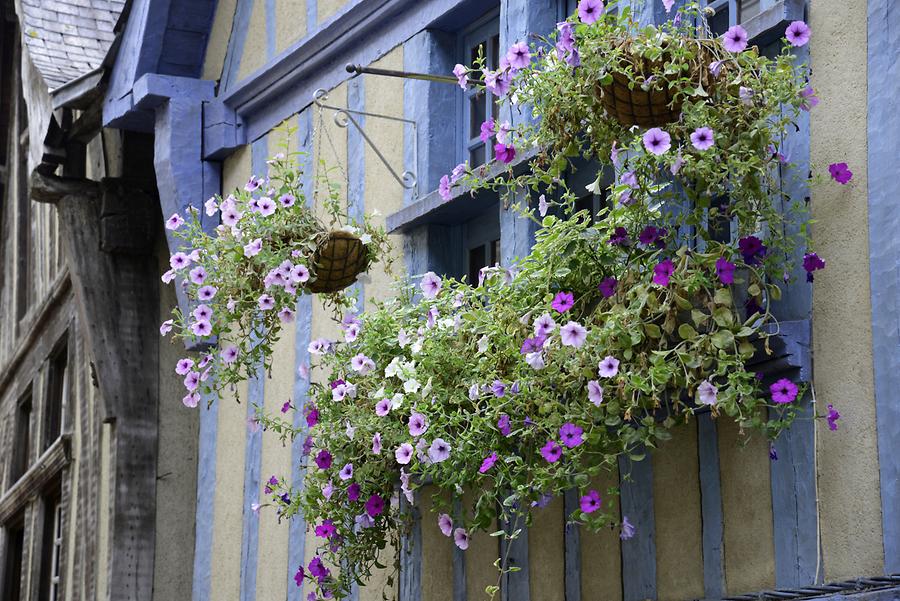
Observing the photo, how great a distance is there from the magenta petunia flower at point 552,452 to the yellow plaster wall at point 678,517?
449 mm

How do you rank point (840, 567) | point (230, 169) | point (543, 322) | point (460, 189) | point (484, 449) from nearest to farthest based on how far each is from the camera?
point (840, 567) < point (543, 322) < point (484, 449) < point (460, 189) < point (230, 169)

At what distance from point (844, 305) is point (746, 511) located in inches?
23.9

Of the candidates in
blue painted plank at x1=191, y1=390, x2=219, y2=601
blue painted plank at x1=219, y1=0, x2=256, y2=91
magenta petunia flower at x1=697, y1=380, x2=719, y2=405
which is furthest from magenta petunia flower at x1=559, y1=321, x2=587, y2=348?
blue painted plank at x1=219, y1=0, x2=256, y2=91

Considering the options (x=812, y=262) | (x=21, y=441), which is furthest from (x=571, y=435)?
(x=21, y=441)

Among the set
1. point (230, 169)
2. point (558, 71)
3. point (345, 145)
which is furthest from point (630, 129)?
point (230, 169)

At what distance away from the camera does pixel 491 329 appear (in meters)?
4.42

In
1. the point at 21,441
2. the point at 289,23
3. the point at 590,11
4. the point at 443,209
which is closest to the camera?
the point at 590,11

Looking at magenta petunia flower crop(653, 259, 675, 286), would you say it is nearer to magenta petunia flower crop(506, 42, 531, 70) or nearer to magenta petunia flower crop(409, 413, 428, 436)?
magenta petunia flower crop(506, 42, 531, 70)

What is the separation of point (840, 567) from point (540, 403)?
872 millimetres

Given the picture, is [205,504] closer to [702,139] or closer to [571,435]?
[571,435]

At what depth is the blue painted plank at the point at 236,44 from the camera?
709 centimetres

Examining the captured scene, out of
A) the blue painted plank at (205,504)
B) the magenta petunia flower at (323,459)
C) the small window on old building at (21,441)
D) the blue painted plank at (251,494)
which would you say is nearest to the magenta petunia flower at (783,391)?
the magenta petunia flower at (323,459)

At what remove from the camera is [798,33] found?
3.93 meters

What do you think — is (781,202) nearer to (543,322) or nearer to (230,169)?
(543,322)
